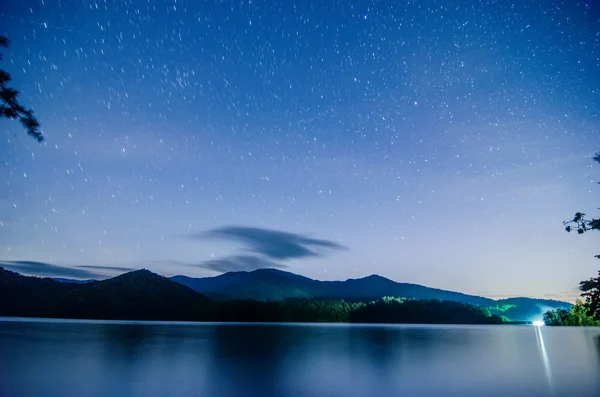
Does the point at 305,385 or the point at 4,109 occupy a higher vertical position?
the point at 4,109

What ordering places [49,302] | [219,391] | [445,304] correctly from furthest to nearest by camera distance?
[49,302]
[445,304]
[219,391]

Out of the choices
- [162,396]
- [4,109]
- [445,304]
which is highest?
[445,304]

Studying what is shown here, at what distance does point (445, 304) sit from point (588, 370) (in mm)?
174946

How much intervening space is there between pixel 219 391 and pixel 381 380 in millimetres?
7973

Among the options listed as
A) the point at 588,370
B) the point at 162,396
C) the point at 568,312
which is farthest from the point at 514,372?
the point at 568,312

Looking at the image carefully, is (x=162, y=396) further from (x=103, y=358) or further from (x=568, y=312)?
(x=568, y=312)

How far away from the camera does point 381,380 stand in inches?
803

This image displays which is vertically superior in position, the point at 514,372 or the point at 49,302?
the point at 49,302

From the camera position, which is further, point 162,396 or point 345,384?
point 345,384

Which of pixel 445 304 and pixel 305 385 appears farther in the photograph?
pixel 445 304

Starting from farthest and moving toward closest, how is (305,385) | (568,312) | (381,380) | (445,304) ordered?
(445,304)
(568,312)
(381,380)
(305,385)

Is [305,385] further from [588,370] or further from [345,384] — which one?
[588,370]

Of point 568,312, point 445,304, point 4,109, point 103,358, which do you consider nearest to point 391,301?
point 445,304

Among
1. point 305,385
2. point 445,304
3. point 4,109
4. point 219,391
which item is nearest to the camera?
point 4,109
